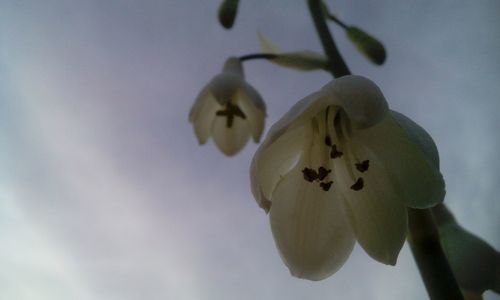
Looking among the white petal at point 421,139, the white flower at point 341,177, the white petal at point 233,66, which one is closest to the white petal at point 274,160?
the white flower at point 341,177

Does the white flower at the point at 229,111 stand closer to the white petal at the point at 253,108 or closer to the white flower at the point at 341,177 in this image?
the white petal at the point at 253,108

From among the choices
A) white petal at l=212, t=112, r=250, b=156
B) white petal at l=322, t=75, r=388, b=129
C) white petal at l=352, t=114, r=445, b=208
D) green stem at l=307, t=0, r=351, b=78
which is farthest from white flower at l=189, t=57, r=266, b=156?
white petal at l=322, t=75, r=388, b=129

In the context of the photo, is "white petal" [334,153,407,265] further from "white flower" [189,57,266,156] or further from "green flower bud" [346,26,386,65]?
"white flower" [189,57,266,156]

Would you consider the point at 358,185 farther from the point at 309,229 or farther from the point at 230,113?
the point at 230,113

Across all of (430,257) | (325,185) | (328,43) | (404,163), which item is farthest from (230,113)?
(430,257)

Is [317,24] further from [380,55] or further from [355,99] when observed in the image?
[355,99]

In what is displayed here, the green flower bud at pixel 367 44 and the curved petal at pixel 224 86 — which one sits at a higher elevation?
the curved petal at pixel 224 86
